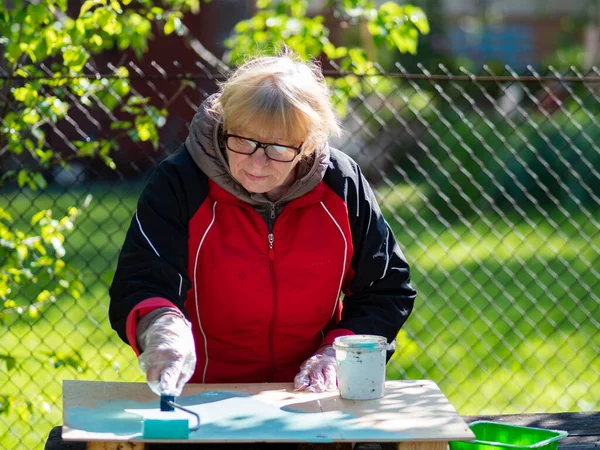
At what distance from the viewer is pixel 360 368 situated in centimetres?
247

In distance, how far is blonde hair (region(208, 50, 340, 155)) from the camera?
98.3 inches

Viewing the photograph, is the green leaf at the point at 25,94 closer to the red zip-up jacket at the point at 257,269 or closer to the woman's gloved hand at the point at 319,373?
the red zip-up jacket at the point at 257,269

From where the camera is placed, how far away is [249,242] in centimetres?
265

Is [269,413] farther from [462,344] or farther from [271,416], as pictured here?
[462,344]

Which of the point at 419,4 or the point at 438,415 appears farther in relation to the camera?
the point at 419,4

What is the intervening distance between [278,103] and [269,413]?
777mm

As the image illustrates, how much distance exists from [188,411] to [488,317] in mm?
4246

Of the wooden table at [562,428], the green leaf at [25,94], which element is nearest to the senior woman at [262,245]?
the wooden table at [562,428]

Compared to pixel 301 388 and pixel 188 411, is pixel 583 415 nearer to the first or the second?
pixel 301 388

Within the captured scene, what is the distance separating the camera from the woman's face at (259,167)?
2.54 metres

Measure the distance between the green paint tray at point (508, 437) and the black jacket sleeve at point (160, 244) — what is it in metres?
0.84

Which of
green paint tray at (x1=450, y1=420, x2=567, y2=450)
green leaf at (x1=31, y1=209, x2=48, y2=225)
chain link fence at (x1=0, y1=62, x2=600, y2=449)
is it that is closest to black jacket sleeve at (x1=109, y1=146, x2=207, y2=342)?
green paint tray at (x1=450, y1=420, x2=567, y2=450)

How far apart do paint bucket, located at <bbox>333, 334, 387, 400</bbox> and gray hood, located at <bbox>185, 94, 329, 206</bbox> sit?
1.45 feet

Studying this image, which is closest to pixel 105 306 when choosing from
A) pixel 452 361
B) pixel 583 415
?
pixel 452 361
